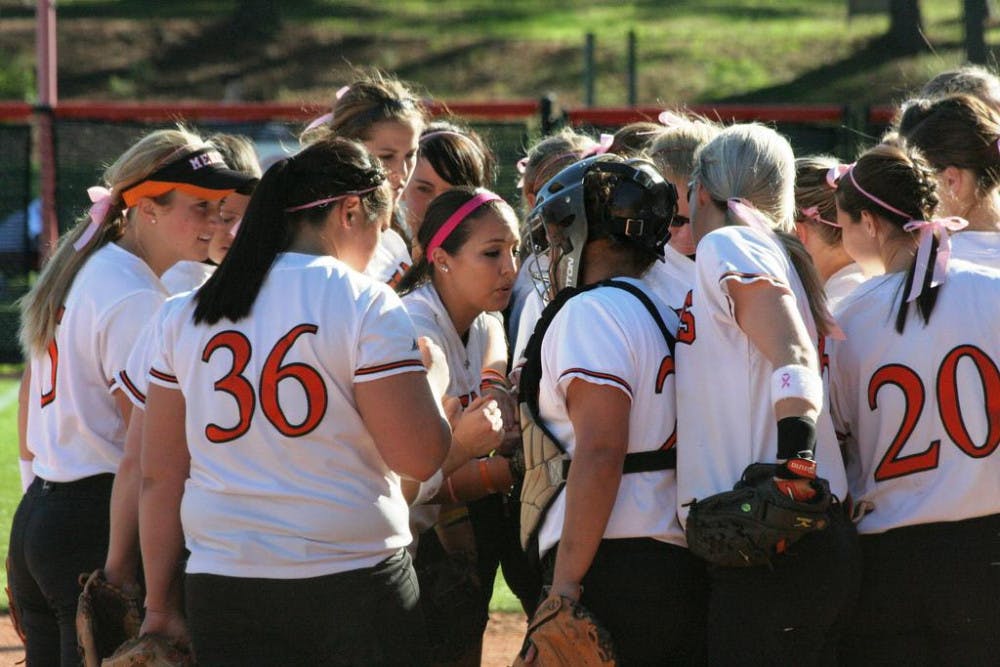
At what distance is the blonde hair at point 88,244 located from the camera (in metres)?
3.63

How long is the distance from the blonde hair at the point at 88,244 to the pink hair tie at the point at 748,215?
1.63 metres

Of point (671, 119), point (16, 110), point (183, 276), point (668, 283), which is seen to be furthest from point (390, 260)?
point (16, 110)

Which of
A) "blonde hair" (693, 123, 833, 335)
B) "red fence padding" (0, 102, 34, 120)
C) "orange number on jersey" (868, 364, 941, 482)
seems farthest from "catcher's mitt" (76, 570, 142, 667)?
"red fence padding" (0, 102, 34, 120)

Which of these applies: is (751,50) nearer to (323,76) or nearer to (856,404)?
(323,76)

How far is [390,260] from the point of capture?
4578mm

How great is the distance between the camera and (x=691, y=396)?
293 centimetres

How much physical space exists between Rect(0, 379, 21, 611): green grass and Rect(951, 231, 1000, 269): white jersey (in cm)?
447

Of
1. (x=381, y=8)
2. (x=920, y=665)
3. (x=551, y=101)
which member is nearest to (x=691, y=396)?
(x=920, y=665)

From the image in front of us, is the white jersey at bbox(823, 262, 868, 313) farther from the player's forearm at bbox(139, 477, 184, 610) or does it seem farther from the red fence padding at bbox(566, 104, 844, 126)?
the red fence padding at bbox(566, 104, 844, 126)

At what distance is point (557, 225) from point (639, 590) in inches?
35.0

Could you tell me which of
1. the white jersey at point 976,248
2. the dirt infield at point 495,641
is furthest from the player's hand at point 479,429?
the dirt infield at point 495,641

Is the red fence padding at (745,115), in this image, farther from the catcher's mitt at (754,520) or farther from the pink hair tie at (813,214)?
the catcher's mitt at (754,520)

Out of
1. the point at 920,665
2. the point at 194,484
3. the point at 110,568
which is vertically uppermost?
the point at 194,484

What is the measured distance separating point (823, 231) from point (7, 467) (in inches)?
258
